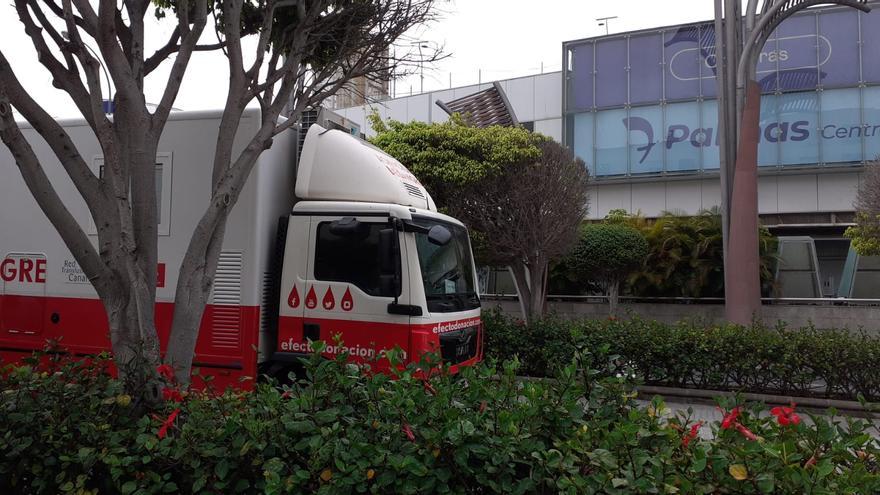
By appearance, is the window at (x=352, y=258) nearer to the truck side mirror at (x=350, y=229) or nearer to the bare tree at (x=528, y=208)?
the truck side mirror at (x=350, y=229)

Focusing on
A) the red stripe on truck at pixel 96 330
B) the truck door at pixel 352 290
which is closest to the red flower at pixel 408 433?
the truck door at pixel 352 290

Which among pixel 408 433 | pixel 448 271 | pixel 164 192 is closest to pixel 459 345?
pixel 448 271

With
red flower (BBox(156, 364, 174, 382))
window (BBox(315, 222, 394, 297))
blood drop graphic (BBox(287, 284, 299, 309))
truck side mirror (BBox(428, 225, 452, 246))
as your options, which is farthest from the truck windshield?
red flower (BBox(156, 364, 174, 382))

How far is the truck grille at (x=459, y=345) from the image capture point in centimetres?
652

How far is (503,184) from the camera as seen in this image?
12891mm

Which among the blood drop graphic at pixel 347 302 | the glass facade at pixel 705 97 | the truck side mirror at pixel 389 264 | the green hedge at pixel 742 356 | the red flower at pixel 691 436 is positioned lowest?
the green hedge at pixel 742 356

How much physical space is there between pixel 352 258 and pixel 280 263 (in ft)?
2.47

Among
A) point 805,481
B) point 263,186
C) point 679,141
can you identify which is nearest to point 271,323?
point 263,186

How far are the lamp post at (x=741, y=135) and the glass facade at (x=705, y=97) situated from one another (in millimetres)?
13006

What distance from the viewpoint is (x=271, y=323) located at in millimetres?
6500

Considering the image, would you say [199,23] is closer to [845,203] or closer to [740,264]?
[740,264]

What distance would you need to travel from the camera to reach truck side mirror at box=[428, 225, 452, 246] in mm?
6289

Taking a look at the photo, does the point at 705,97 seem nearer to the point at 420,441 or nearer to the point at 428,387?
the point at 428,387

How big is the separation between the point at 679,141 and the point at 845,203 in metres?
6.01
